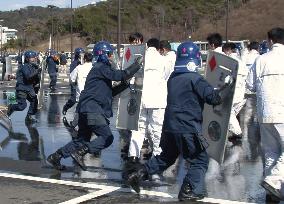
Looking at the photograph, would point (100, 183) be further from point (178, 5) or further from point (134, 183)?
point (178, 5)

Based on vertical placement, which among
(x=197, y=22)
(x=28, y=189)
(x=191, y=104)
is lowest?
(x=28, y=189)

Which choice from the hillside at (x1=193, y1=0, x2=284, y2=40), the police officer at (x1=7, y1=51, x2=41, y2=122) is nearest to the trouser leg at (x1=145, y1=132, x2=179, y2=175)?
the police officer at (x1=7, y1=51, x2=41, y2=122)

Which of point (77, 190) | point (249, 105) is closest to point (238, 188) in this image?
point (77, 190)

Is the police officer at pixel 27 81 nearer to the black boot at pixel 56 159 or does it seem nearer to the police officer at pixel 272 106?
the black boot at pixel 56 159

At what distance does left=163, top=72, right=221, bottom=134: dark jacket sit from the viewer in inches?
269

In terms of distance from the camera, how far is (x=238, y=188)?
765 cm

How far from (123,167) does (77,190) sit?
1.58 metres

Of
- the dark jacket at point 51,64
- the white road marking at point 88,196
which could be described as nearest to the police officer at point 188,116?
the white road marking at point 88,196

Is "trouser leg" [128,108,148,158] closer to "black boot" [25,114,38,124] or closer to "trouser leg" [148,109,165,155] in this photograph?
"trouser leg" [148,109,165,155]

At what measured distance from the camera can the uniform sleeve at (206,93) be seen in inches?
262

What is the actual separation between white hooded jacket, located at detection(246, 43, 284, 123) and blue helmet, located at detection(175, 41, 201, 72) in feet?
2.28

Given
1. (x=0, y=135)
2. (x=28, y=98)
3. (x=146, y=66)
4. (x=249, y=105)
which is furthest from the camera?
(x=249, y=105)

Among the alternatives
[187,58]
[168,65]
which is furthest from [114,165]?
[187,58]

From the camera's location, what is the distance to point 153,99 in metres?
8.94
